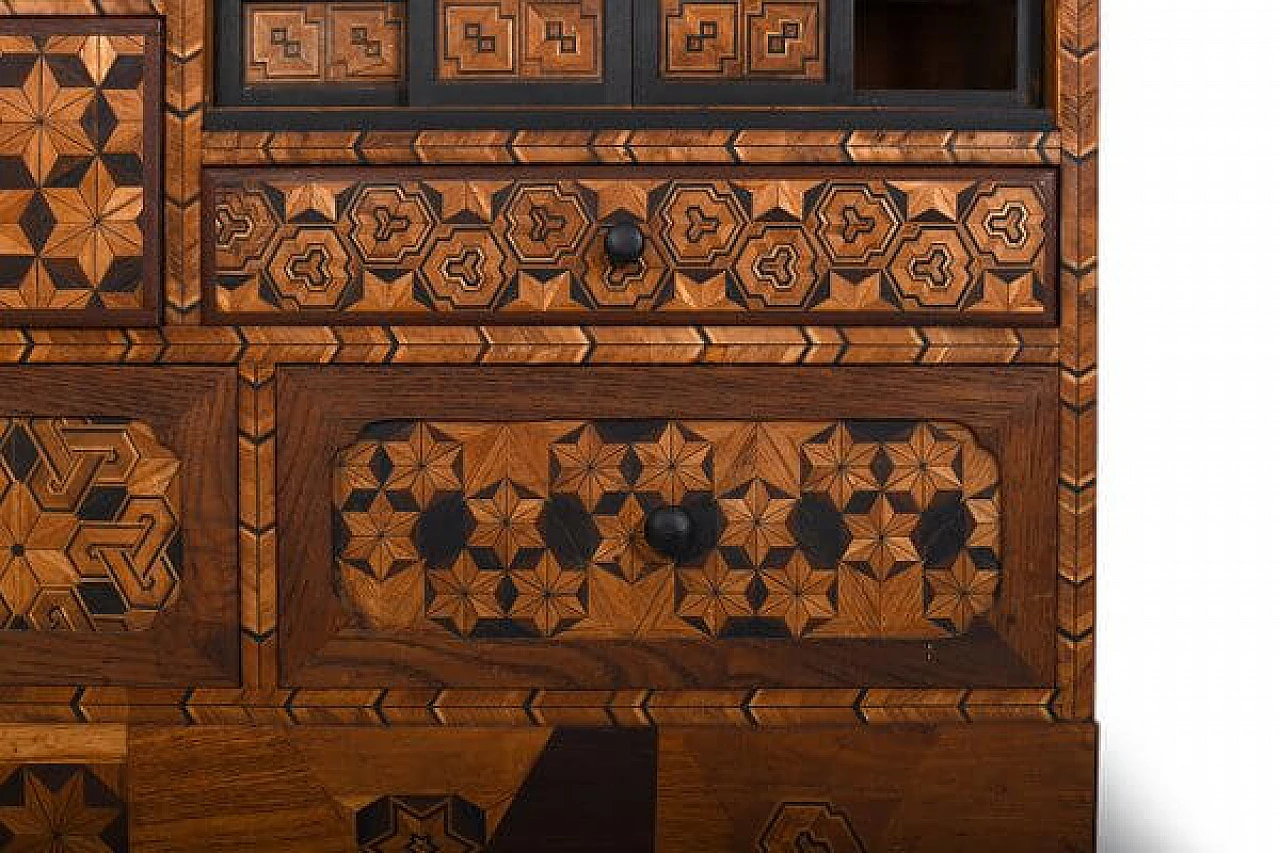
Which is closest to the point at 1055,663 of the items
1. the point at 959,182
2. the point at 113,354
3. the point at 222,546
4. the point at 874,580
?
the point at 874,580

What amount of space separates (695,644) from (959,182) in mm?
421

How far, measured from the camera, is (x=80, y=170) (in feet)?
3.38

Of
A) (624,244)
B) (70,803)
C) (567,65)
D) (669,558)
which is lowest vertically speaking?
(70,803)

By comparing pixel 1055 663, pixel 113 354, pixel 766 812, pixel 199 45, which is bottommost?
pixel 766 812

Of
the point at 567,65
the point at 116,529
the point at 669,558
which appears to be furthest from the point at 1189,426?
the point at 116,529

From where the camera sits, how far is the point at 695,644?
105 cm

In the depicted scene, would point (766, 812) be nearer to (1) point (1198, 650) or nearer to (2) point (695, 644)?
(2) point (695, 644)

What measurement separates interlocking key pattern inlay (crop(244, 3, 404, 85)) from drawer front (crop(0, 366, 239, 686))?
27 cm

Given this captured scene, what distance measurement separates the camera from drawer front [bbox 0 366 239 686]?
1043 mm

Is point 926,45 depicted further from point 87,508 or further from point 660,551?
point 87,508

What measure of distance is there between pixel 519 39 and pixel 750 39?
0.61ft

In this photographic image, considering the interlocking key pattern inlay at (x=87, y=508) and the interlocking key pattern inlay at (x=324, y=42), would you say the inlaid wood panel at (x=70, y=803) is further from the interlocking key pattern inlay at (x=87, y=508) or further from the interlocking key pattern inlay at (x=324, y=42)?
the interlocking key pattern inlay at (x=324, y=42)

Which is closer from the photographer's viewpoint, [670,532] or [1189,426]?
[670,532]

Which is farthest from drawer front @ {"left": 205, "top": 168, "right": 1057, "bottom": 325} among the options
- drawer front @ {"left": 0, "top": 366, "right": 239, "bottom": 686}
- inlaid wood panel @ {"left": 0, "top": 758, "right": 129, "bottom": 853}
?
inlaid wood panel @ {"left": 0, "top": 758, "right": 129, "bottom": 853}
